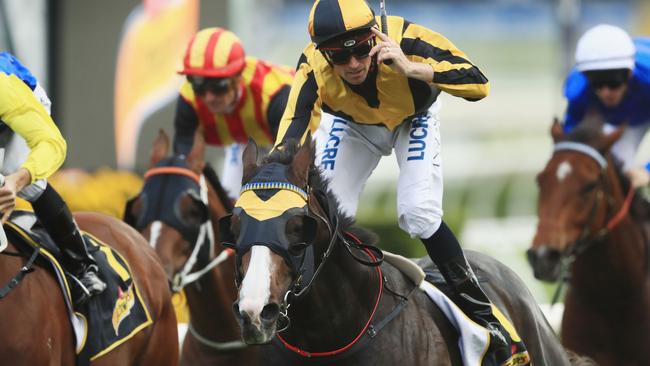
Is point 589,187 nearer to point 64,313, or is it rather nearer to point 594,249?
point 594,249

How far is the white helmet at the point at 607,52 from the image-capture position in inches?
261

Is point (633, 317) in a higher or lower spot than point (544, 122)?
higher

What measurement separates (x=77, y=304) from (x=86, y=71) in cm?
1144

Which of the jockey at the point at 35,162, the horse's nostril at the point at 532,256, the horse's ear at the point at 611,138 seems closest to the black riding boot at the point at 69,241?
the jockey at the point at 35,162

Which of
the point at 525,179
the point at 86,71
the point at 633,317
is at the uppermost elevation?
the point at 633,317

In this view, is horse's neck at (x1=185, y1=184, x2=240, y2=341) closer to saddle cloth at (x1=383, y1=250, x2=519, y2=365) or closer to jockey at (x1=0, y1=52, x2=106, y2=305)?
jockey at (x1=0, y1=52, x2=106, y2=305)

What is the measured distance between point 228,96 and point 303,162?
2640 millimetres

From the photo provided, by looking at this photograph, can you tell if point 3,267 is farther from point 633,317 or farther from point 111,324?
point 633,317

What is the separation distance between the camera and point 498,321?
4.84 meters

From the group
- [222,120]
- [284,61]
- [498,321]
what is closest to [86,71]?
[284,61]

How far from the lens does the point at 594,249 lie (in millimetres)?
6441

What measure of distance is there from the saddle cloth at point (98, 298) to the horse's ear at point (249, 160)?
1227 mm

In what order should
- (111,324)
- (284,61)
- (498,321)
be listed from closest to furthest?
(498,321)
(111,324)
(284,61)

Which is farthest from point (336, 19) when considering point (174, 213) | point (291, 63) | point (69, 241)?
point (291, 63)
